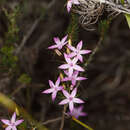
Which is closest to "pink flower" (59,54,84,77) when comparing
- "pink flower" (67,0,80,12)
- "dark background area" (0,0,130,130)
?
"pink flower" (67,0,80,12)

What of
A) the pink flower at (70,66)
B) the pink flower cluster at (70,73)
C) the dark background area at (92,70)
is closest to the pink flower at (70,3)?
the pink flower cluster at (70,73)

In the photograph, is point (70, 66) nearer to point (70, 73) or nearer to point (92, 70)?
point (70, 73)

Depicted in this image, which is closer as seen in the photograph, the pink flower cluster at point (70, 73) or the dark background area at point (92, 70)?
the pink flower cluster at point (70, 73)

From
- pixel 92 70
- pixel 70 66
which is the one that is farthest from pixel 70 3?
pixel 92 70

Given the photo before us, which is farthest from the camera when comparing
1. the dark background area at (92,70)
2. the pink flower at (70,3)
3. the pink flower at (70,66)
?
the dark background area at (92,70)

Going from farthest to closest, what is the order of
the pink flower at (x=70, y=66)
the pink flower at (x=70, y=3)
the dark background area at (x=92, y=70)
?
1. the dark background area at (x=92, y=70)
2. the pink flower at (x=70, y=3)
3. the pink flower at (x=70, y=66)

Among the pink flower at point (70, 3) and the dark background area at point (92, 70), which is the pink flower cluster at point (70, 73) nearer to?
the pink flower at point (70, 3)

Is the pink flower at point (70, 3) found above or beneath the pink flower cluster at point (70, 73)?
above

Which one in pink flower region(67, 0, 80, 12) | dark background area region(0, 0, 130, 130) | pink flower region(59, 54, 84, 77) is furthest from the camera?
dark background area region(0, 0, 130, 130)

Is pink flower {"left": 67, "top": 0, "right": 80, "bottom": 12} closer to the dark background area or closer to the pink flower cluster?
the pink flower cluster
